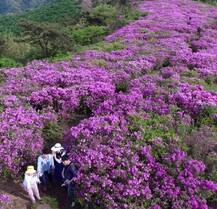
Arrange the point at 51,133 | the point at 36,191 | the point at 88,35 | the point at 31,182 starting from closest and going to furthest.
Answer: the point at 31,182 → the point at 36,191 → the point at 51,133 → the point at 88,35

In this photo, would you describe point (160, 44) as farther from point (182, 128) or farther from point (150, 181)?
point (150, 181)

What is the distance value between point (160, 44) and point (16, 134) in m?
15.0

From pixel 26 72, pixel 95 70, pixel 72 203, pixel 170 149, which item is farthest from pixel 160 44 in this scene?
pixel 72 203

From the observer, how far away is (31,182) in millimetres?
11203

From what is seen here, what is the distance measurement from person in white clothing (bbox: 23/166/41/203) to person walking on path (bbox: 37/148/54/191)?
0.51 metres

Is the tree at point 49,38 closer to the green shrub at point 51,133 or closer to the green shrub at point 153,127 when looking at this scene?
the green shrub at point 51,133

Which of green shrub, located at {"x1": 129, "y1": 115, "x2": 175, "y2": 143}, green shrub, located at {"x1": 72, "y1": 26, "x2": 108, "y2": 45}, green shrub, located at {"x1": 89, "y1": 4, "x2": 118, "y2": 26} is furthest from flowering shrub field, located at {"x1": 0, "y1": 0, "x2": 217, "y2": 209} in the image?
green shrub, located at {"x1": 89, "y1": 4, "x2": 118, "y2": 26}

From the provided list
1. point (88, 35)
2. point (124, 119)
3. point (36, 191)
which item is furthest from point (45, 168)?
point (88, 35)

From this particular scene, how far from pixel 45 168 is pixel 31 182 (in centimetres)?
92

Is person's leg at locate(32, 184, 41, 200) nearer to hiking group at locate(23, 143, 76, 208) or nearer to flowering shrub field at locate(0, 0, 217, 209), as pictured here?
hiking group at locate(23, 143, 76, 208)

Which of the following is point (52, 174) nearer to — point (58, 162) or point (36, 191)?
point (58, 162)

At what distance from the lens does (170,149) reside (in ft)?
39.3

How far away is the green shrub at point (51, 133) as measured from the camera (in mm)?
14250

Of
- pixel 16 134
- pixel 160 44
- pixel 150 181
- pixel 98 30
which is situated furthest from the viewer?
pixel 98 30
